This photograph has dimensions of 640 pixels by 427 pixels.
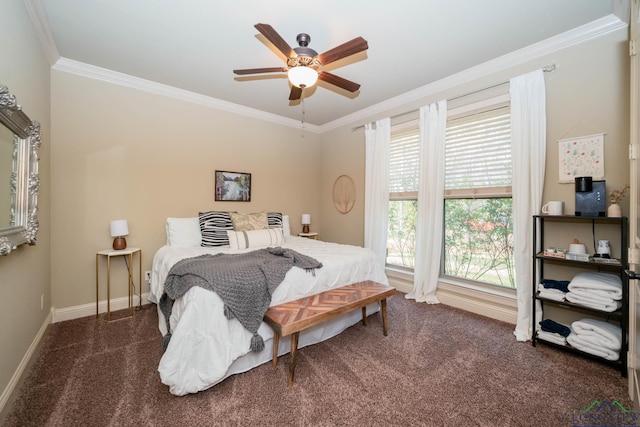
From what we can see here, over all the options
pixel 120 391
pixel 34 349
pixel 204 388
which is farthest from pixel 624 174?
pixel 34 349

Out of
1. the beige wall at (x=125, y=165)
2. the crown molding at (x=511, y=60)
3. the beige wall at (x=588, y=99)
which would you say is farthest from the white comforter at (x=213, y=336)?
the crown molding at (x=511, y=60)

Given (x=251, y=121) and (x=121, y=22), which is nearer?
(x=121, y=22)

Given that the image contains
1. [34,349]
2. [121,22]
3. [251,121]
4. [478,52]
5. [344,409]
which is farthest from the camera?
[251,121]

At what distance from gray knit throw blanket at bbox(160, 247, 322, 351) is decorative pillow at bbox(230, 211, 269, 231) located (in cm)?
107

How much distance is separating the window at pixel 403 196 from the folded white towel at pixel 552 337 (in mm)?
1638

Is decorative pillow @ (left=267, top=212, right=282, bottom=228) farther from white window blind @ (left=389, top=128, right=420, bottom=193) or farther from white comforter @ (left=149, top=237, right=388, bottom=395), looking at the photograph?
white window blind @ (left=389, top=128, right=420, bottom=193)

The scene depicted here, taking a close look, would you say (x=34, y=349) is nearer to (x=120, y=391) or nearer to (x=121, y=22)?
(x=120, y=391)

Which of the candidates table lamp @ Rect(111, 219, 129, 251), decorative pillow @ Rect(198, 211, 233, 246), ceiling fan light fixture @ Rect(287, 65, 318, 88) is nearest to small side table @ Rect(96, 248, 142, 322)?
table lamp @ Rect(111, 219, 129, 251)

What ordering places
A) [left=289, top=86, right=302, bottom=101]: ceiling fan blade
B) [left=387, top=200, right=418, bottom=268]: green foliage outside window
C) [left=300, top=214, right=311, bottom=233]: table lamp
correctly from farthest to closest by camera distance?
1. [left=300, top=214, right=311, bottom=233]: table lamp
2. [left=387, top=200, right=418, bottom=268]: green foliage outside window
3. [left=289, top=86, right=302, bottom=101]: ceiling fan blade

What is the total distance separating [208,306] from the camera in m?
1.77

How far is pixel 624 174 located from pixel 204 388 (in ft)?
11.6

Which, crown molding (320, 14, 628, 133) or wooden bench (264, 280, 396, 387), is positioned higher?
crown molding (320, 14, 628, 133)

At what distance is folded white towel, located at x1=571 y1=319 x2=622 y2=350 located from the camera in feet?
6.44

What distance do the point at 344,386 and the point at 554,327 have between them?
193 centimetres
